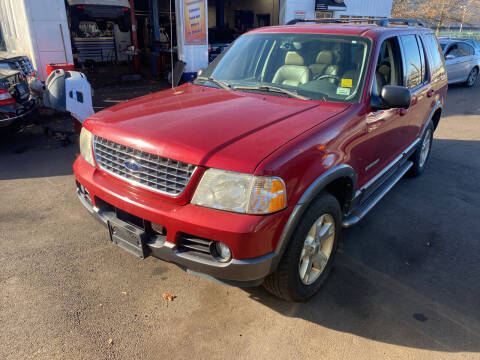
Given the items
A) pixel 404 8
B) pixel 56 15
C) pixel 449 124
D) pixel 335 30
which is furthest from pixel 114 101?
pixel 404 8

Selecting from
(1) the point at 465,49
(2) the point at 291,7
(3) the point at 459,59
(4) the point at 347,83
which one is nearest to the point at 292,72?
(4) the point at 347,83

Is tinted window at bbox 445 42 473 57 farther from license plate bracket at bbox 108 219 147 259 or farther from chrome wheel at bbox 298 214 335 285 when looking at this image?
license plate bracket at bbox 108 219 147 259

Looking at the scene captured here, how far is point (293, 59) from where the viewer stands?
345cm

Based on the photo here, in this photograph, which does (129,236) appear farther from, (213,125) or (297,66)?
(297,66)

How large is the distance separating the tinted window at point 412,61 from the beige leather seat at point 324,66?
3.58 ft

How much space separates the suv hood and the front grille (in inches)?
2.1

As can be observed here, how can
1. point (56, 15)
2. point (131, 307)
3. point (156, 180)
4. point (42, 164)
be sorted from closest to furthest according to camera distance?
point (156, 180)
point (131, 307)
point (42, 164)
point (56, 15)

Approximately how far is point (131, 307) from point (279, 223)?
1.38m

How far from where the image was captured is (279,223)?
2.15 meters

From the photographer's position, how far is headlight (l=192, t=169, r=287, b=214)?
2.08 meters

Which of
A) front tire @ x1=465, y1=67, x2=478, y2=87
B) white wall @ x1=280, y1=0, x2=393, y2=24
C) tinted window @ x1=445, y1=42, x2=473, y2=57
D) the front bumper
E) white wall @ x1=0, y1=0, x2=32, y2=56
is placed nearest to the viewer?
the front bumper

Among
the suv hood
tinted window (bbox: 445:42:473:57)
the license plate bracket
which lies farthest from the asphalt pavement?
tinted window (bbox: 445:42:473:57)

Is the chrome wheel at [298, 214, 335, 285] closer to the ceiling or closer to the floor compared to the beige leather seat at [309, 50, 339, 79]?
closer to the floor

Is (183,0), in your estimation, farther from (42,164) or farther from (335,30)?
(335,30)
